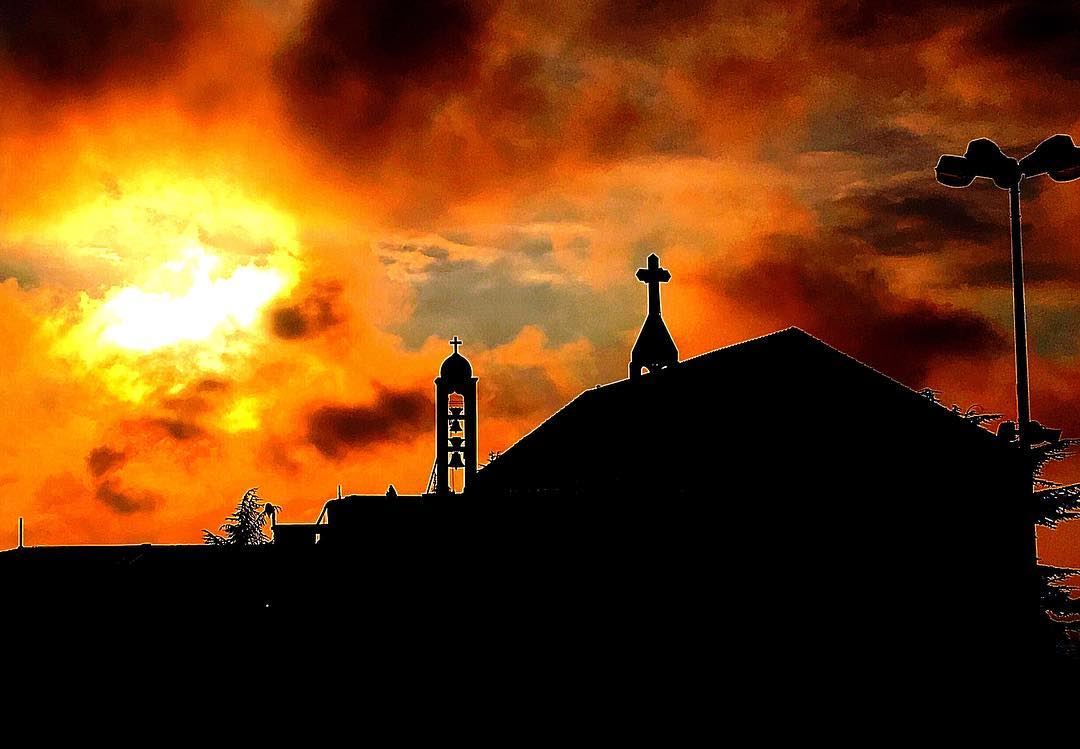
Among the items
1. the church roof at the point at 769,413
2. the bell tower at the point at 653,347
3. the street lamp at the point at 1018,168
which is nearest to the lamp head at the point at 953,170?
the street lamp at the point at 1018,168

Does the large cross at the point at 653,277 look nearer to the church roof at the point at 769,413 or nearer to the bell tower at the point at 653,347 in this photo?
the bell tower at the point at 653,347

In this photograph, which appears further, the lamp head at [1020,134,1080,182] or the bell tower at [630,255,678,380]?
the bell tower at [630,255,678,380]

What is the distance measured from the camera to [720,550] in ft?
68.2

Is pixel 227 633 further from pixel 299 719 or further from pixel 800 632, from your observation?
pixel 800 632

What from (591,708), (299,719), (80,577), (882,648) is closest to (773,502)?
(882,648)

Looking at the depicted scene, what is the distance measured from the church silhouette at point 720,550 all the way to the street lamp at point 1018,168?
3955mm

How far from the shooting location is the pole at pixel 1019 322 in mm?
18547

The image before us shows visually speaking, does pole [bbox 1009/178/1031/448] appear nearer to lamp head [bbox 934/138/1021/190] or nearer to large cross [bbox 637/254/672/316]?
lamp head [bbox 934/138/1021/190]

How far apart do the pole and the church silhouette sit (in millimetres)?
3751

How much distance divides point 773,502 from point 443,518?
20.4ft

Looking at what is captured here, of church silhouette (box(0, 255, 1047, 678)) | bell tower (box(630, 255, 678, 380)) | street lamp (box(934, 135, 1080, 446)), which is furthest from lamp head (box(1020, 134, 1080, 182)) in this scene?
bell tower (box(630, 255, 678, 380))

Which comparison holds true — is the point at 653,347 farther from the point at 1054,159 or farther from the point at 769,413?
the point at 1054,159

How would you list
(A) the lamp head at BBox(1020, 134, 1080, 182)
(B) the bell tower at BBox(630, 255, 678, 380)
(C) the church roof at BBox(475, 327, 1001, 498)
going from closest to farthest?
(A) the lamp head at BBox(1020, 134, 1080, 182) < (C) the church roof at BBox(475, 327, 1001, 498) < (B) the bell tower at BBox(630, 255, 678, 380)

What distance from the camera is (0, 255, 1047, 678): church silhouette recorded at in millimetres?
18875
